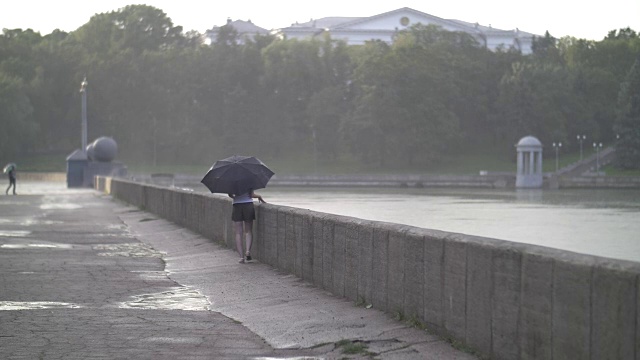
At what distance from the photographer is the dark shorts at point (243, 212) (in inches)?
776

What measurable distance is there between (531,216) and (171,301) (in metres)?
52.4

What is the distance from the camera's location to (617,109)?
449 feet

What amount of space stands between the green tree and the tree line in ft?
0.80

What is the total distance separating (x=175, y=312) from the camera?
14328 mm

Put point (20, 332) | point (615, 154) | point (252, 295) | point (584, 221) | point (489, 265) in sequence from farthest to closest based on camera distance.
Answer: point (615, 154), point (584, 221), point (252, 295), point (20, 332), point (489, 265)

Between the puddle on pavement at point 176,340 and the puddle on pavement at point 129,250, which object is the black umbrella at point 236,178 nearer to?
the puddle on pavement at point 129,250

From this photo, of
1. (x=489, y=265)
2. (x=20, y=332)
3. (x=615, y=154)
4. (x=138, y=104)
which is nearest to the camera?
(x=489, y=265)

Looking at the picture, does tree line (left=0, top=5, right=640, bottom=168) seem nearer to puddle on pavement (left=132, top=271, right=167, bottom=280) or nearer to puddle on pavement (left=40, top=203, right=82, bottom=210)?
puddle on pavement (left=40, top=203, right=82, bottom=210)

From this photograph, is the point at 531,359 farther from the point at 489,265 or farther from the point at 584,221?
the point at 584,221

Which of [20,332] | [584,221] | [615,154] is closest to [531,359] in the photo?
[20,332]

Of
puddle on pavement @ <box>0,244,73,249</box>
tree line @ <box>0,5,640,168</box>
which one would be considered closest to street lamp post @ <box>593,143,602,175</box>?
tree line @ <box>0,5,640,168</box>

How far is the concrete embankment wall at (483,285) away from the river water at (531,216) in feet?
72.1

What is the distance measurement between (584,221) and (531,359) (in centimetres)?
5415

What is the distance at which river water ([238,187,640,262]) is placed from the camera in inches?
1870
